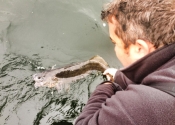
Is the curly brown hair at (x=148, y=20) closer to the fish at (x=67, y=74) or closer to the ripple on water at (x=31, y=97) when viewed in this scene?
the ripple on water at (x=31, y=97)

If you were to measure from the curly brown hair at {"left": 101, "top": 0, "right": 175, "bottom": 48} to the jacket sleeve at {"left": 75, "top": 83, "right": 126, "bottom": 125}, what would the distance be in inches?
18.9

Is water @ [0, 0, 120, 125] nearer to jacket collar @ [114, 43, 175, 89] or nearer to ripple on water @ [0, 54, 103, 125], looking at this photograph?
ripple on water @ [0, 54, 103, 125]

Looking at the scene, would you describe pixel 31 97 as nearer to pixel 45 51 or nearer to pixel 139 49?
pixel 45 51

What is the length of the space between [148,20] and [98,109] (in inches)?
27.2

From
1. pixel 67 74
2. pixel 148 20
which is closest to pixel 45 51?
pixel 67 74

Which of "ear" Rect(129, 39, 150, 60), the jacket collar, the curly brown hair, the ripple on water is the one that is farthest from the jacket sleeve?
the ripple on water

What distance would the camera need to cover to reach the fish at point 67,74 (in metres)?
3.17

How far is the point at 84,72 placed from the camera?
3.36 m

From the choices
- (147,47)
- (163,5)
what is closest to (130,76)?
(147,47)

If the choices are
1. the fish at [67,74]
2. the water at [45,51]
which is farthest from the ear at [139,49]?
the fish at [67,74]

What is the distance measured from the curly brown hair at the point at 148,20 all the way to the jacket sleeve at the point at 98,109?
0.48m

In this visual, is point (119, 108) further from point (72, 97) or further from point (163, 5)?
point (72, 97)

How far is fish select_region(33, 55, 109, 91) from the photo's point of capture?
10.4 ft

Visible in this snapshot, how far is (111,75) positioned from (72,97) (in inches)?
29.2
